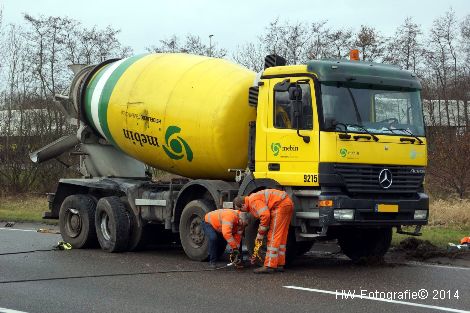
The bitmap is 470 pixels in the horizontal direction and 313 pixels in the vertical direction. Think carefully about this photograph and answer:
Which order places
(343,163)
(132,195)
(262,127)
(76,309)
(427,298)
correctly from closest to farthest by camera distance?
(76,309), (427,298), (343,163), (262,127), (132,195)

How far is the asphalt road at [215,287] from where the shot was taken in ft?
25.6

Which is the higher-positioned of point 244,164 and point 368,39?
point 368,39

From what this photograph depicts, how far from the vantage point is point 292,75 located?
1070 centimetres

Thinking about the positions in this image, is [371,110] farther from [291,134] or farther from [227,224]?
[227,224]

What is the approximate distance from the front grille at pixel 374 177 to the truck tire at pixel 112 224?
4.60 meters

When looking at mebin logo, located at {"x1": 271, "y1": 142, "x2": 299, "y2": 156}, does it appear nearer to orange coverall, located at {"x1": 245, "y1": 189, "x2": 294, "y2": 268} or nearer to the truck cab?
the truck cab

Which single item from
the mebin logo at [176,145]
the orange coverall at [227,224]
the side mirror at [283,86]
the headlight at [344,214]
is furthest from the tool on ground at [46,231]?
the headlight at [344,214]

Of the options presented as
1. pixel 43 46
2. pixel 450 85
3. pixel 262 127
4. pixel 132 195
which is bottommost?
pixel 132 195

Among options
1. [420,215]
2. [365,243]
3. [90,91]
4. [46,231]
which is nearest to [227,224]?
[365,243]

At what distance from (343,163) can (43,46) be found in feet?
74.5

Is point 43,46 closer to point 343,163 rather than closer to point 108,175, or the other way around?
point 108,175

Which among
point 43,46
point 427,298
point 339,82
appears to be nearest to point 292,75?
point 339,82

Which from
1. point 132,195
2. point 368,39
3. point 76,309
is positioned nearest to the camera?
point 76,309

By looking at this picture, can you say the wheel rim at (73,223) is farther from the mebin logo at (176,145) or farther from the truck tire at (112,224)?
the mebin logo at (176,145)
